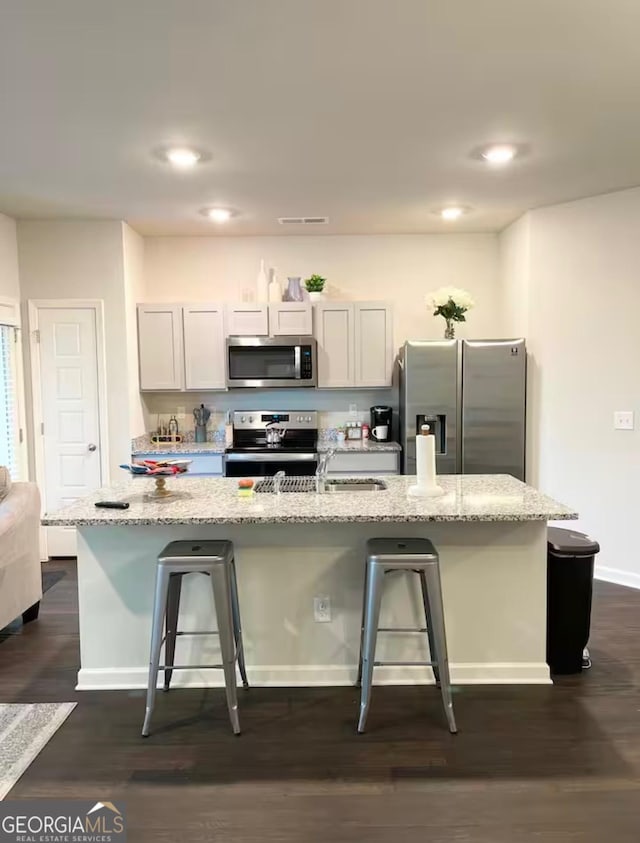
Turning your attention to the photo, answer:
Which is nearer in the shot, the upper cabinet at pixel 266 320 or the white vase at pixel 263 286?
the upper cabinet at pixel 266 320

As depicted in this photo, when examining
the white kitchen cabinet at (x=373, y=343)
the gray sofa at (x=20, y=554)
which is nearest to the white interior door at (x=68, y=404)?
the gray sofa at (x=20, y=554)

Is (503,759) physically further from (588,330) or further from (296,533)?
(588,330)

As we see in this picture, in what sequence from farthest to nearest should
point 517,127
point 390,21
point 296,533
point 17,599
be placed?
point 17,599
point 517,127
point 296,533
point 390,21

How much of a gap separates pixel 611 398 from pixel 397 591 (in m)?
2.39

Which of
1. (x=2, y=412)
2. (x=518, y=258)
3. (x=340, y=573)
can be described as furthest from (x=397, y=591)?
(x=2, y=412)

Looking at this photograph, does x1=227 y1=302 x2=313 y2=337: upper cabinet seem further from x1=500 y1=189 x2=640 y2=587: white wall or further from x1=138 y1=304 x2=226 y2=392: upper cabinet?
x1=500 y1=189 x2=640 y2=587: white wall

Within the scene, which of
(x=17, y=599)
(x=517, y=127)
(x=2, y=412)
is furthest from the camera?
(x=2, y=412)

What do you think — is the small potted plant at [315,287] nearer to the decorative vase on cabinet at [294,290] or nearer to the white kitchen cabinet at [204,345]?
the decorative vase on cabinet at [294,290]

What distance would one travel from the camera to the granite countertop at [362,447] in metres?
4.49

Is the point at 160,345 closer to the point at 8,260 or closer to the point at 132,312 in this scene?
the point at 132,312

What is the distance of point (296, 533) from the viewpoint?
262 cm

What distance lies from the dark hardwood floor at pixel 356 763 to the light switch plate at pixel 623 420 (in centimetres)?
178

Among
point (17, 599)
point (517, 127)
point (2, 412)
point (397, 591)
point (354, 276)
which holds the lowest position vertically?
point (17, 599)

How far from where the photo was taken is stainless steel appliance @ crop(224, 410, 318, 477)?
449 centimetres
